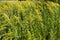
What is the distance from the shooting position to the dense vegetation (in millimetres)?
3715

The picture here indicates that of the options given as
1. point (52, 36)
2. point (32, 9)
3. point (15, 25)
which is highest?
point (32, 9)

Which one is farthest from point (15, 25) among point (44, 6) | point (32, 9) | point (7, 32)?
point (44, 6)

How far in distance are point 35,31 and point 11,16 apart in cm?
60

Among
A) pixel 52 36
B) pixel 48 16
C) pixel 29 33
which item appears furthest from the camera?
pixel 48 16

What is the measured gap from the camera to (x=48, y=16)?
420cm

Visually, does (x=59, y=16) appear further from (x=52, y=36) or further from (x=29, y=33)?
(x=29, y=33)

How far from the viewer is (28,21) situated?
152 inches

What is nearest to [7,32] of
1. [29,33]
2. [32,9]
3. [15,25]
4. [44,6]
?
[15,25]

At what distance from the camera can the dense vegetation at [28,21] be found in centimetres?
371

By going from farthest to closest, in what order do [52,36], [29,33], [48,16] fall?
[48,16]
[52,36]
[29,33]

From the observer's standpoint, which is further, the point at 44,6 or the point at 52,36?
the point at 44,6

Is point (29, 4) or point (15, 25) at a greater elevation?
point (29, 4)

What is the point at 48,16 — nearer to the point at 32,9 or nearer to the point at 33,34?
the point at 32,9

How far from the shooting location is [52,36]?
155 inches
